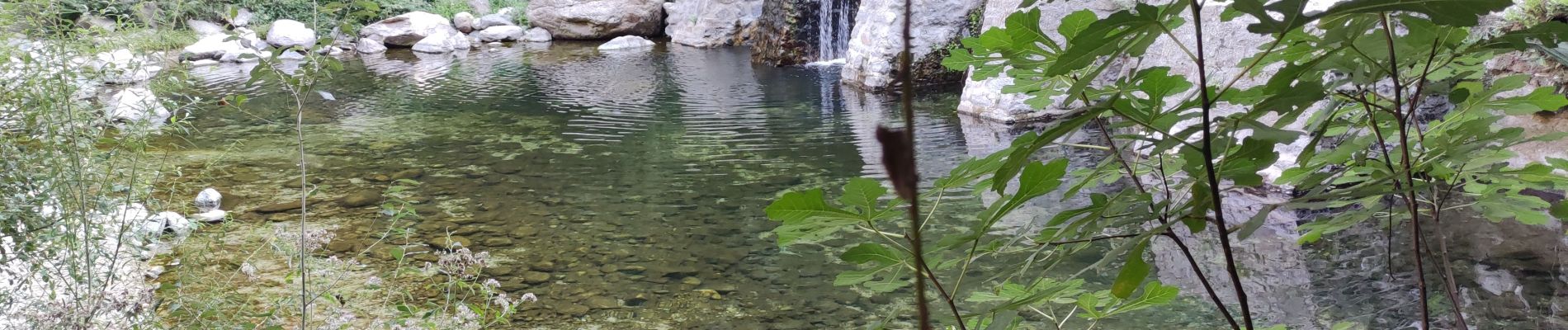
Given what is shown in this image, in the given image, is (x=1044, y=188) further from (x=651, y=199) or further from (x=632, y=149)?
(x=632, y=149)

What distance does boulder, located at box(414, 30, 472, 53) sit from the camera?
14406mm

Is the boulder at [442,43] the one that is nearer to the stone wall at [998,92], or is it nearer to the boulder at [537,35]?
the boulder at [537,35]

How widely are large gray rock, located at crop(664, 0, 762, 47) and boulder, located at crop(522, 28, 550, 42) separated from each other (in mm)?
2520

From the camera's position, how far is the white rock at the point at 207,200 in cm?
486

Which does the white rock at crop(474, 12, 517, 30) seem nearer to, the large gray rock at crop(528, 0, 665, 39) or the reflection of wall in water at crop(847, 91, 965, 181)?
the large gray rock at crop(528, 0, 665, 39)

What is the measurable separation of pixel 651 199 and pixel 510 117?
3347 millimetres

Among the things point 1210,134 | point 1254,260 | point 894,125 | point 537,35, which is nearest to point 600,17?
point 537,35

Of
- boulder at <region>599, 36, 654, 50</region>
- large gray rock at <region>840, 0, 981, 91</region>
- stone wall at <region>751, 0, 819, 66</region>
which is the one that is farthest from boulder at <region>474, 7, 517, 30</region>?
large gray rock at <region>840, 0, 981, 91</region>

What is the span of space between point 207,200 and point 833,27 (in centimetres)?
761

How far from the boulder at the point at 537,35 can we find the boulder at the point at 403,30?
4.20ft

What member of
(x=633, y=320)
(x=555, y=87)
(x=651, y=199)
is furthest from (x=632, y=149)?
(x=555, y=87)

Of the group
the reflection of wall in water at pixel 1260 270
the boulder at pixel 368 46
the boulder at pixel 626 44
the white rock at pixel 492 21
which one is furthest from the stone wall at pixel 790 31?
the reflection of wall in water at pixel 1260 270

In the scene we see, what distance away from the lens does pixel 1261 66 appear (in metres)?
0.92

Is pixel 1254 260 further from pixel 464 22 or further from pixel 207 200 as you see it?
pixel 464 22
